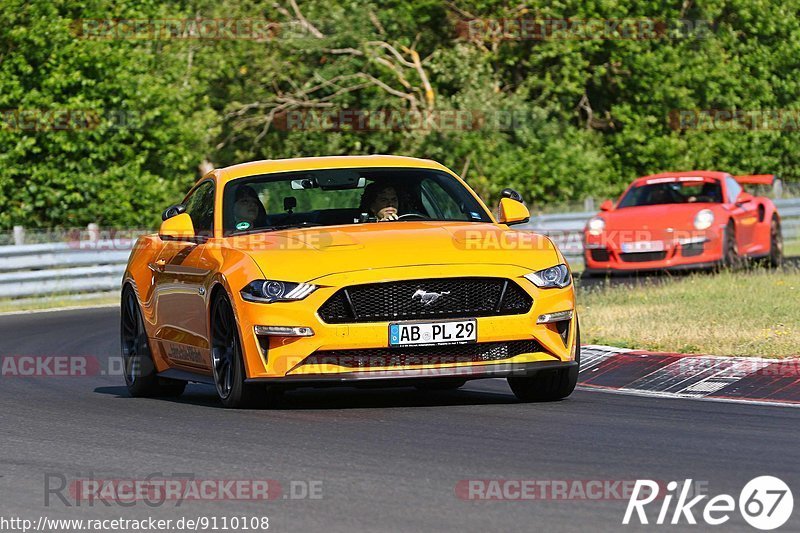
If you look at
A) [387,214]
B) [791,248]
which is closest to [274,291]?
[387,214]

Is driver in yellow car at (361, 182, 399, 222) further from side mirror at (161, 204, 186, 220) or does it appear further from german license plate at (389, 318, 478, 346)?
german license plate at (389, 318, 478, 346)

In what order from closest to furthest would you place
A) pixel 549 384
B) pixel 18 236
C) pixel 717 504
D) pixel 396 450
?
pixel 717 504 → pixel 396 450 → pixel 549 384 → pixel 18 236

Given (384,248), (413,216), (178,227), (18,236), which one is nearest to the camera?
(384,248)

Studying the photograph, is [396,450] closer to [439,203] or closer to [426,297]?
[426,297]

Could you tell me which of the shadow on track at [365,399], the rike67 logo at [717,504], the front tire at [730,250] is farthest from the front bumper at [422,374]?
the front tire at [730,250]

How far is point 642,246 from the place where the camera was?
22.2 m

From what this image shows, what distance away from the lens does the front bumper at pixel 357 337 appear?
9.38 meters

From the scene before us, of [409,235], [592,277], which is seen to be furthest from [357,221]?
[592,277]

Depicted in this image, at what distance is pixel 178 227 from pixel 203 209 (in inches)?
27.7

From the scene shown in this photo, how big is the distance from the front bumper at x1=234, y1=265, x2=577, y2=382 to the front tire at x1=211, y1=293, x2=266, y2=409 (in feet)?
0.49

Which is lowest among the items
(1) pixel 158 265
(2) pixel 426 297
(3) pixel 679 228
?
(3) pixel 679 228

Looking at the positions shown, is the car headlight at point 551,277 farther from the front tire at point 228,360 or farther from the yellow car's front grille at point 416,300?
the front tire at point 228,360

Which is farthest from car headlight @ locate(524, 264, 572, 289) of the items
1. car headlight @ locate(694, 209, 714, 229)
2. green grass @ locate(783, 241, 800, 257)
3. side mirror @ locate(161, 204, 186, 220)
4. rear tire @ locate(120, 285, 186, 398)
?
green grass @ locate(783, 241, 800, 257)

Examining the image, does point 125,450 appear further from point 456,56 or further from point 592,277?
point 456,56
